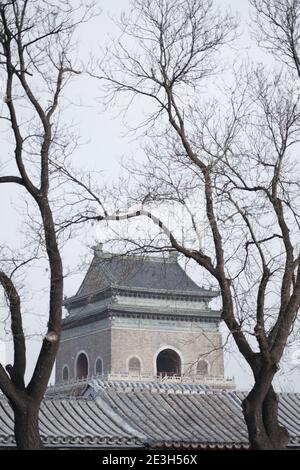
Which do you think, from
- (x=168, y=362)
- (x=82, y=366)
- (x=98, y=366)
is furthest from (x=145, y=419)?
(x=82, y=366)

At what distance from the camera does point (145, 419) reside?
10.4m

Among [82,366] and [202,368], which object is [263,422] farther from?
[82,366]

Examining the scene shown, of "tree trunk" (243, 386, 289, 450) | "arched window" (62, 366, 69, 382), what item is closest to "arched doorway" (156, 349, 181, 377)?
"arched window" (62, 366, 69, 382)

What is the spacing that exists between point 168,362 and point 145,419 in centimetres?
3229

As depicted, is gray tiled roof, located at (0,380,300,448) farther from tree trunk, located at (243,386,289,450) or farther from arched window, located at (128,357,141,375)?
arched window, located at (128,357,141,375)

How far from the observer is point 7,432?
9.21m

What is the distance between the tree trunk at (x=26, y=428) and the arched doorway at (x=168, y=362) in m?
35.0

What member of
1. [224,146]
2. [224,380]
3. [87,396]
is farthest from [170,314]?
[224,146]

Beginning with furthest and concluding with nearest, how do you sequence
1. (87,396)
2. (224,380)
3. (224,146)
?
(224,380) → (87,396) → (224,146)

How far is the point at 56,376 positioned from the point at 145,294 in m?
8.89

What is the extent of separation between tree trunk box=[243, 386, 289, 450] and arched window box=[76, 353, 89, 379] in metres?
36.3

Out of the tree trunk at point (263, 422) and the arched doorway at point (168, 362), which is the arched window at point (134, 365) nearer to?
the arched doorway at point (168, 362)
